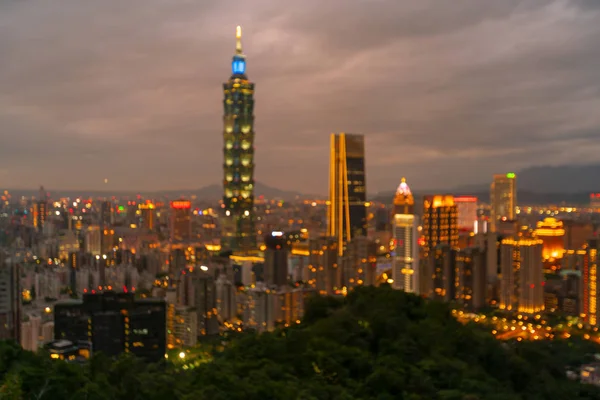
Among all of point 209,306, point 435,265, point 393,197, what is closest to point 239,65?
point 393,197

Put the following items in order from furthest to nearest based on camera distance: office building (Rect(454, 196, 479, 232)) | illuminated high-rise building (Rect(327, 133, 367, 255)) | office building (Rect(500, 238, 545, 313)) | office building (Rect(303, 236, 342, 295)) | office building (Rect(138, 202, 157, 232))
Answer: office building (Rect(454, 196, 479, 232)), illuminated high-rise building (Rect(327, 133, 367, 255)), office building (Rect(138, 202, 157, 232)), office building (Rect(303, 236, 342, 295)), office building (Rect(500, 238, 545, 313))

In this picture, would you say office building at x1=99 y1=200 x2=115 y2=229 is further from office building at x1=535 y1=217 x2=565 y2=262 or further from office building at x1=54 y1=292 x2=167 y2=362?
office building at x1=535 y1=217 x2=565 y2=262

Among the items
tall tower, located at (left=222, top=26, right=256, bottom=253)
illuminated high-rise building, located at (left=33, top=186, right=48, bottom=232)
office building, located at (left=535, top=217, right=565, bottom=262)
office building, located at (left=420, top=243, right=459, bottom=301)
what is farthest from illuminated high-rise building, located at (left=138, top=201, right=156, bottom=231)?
office building, located at (left=535, top=217, right=565, bottom=262)

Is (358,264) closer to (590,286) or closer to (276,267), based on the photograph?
(276,267)

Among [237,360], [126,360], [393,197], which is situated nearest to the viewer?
[126,360]

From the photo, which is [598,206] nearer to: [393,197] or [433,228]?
[433,228]

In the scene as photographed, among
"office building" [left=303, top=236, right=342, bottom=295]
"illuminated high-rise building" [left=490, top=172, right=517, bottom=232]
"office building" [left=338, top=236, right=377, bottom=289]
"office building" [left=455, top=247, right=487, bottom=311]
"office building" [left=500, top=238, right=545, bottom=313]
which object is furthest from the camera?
"illuminated high-rise building" [left=490, top=172, right=517, bottom=232]

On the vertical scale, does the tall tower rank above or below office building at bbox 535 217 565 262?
above

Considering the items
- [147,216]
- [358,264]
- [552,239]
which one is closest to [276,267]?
[358,264]
